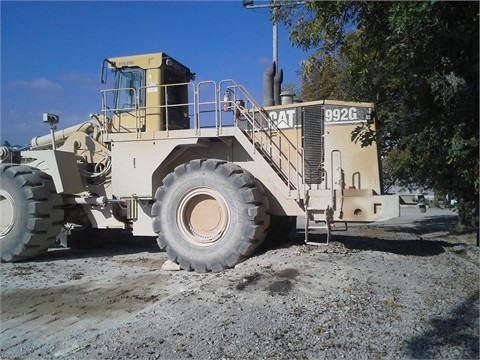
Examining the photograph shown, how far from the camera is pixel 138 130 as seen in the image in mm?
8977

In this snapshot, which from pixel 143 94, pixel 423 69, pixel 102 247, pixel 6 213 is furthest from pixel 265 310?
pixel 102 247

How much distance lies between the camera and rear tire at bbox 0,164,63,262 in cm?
902

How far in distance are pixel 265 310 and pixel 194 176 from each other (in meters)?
3.40

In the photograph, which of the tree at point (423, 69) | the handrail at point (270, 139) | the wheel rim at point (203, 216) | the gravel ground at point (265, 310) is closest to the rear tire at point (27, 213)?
the gravel ground at point (265, 310)

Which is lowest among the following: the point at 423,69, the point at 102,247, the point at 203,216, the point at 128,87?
the point at 102,247

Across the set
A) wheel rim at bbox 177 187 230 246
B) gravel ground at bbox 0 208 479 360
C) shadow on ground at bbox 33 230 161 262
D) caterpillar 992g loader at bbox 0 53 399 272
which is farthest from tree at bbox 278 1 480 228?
shadow on ground at bbox 33 230 161 262

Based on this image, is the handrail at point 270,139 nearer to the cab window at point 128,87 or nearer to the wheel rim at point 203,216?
the wheel rim at point 203,216

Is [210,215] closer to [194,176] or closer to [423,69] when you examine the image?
[194,176]

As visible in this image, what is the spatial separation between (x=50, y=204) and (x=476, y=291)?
24.5ft

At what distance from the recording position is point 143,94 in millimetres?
9531

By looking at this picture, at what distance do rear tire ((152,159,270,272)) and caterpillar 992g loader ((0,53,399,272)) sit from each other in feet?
0.06

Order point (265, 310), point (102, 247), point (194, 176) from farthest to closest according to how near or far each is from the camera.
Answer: point (102, 247), point (194, 176), point (265, 310)

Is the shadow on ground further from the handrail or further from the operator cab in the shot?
the handrail

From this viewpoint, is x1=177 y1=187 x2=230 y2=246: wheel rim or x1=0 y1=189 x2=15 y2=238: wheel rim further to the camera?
x1=0 y1=189 x2=15 y2=238: wheel rim
